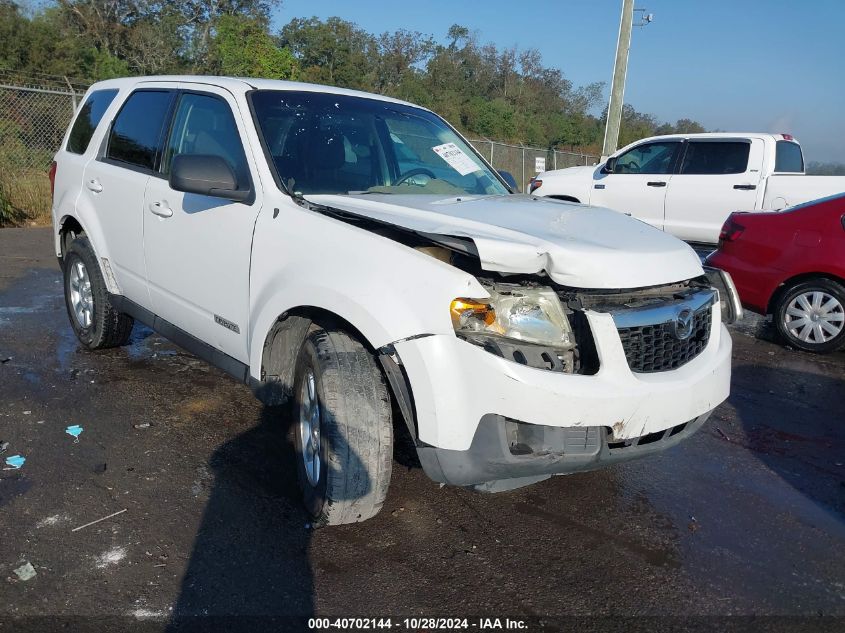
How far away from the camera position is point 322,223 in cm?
283

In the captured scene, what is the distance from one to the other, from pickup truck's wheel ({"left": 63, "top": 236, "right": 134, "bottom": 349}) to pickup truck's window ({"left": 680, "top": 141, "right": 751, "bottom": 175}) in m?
8.20

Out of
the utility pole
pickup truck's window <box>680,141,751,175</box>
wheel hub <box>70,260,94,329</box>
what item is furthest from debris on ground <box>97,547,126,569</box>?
the utility pole

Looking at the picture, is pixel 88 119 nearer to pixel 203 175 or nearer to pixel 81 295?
pixel 81 295

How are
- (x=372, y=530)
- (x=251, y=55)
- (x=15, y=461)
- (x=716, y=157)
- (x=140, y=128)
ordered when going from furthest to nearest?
(x=251, y=55) → (x=716, y=157) → (x=140, y=128) → (x=15, y=461) → (x=372, y=530)

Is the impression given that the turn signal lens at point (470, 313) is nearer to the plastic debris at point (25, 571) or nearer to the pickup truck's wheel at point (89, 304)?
the plastic debris at point (25, 571)

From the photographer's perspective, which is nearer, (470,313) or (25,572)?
(470,313)

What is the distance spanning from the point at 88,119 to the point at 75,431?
8.10 ft

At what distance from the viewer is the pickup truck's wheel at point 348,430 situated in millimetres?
2664

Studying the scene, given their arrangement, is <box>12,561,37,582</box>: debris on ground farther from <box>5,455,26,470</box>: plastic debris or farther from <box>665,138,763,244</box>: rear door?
<box>665,138,763,244</box>: rear door

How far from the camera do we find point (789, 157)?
9867 millimetres

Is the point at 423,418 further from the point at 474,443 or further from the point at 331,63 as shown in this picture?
the point at 331,63

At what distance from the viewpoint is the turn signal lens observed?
7.79ft

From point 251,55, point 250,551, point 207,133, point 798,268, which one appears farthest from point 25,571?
point 251,55

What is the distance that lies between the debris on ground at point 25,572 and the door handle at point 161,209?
189 cm
